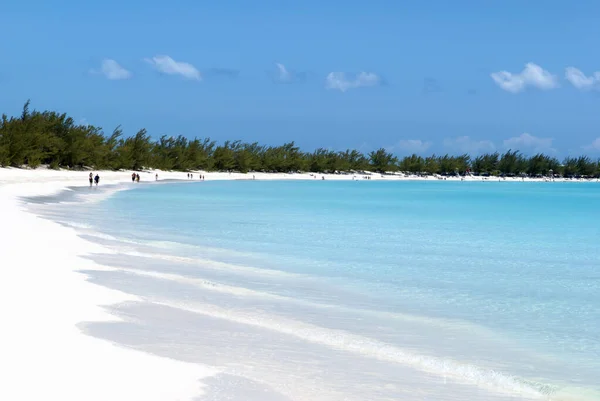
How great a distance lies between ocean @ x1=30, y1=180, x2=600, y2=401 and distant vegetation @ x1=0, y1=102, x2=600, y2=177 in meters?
35.4

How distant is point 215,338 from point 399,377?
1715mm

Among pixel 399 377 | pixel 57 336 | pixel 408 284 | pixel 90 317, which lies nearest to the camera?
pixel 399 377

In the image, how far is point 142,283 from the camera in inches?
371

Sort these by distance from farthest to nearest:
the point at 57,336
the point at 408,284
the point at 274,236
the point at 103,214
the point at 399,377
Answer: the point at 103,214 < the point at 274,236 < the point at 408,284 < the point at 57,336 < the point at 399,377

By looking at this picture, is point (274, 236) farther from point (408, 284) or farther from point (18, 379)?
point (18, 379)

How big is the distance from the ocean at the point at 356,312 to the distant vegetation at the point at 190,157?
3543cm

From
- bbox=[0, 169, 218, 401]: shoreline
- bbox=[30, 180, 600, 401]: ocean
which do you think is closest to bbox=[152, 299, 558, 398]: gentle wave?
bbox=[30, 180, 600, 401]: ocean

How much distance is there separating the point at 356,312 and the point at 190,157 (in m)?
72.5

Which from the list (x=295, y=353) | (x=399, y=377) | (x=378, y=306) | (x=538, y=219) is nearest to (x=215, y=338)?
(x=295, y=353)

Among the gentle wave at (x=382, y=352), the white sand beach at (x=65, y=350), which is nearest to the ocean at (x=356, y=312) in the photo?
the gentle wave at (x=382, y=352)

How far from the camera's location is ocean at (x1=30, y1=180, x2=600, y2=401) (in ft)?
18.6

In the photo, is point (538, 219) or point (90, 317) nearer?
point (90, 317)

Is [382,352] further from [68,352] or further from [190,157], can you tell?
[190,157]

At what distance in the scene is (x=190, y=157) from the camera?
79812 mm
